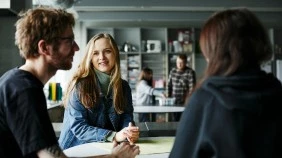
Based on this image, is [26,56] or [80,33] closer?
[26,56]

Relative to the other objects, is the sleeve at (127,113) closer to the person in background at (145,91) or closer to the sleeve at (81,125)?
the sleeve at (81,125)

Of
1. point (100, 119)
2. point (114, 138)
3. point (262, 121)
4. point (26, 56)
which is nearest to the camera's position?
point (262, 121)

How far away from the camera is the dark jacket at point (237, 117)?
105cm

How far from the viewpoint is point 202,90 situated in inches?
43.4

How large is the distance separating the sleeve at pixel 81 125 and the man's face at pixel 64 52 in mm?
650

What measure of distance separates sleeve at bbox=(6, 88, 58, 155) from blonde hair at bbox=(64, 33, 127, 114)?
887 mm

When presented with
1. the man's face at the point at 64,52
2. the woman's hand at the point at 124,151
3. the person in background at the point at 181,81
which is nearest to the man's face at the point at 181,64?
the person in background at the point at 181,81

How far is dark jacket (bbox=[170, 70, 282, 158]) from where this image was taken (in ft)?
3.44

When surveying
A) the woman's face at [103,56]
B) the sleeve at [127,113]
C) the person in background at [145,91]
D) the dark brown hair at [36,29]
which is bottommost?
the person in background at [145,91]

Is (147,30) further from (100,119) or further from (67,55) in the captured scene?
(67,55)

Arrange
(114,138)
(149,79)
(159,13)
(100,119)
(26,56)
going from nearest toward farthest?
(26,56)
(114,138)
(100,119)
(149,79)
(159,13)

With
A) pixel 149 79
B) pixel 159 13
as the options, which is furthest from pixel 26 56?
pixel 159 13

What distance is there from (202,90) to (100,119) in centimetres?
120

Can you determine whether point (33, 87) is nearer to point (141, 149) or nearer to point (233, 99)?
point (233, 99)
